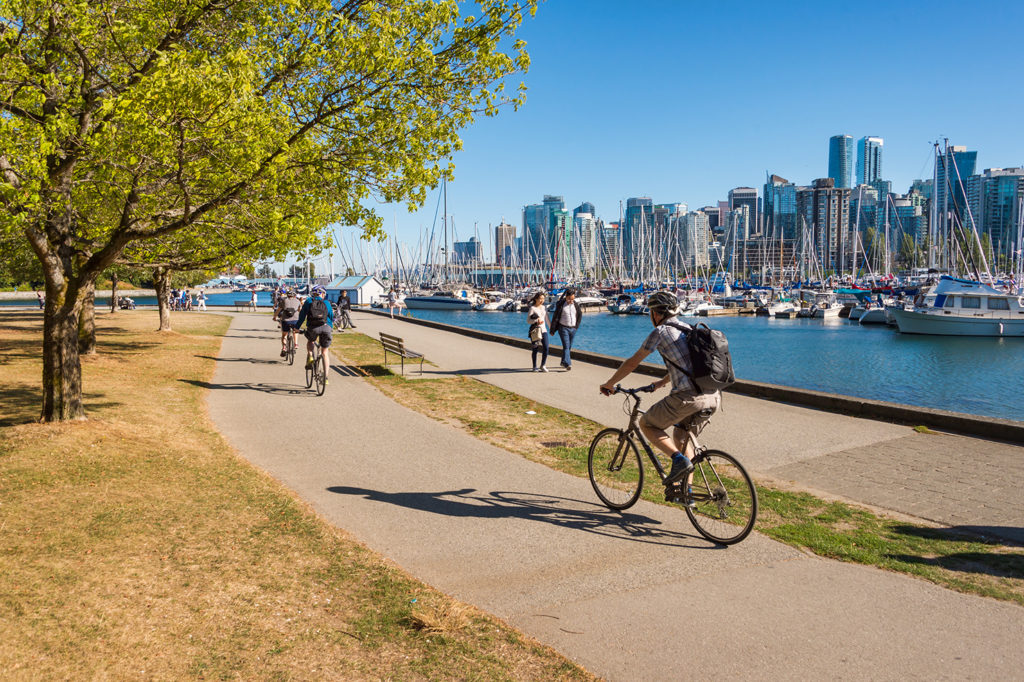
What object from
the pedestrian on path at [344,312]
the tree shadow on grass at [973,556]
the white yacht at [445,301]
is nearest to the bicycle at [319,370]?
the tree shadow on grass at [973,556]

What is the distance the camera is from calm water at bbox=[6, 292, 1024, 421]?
23.7 m

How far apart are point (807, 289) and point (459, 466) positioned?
98.7m

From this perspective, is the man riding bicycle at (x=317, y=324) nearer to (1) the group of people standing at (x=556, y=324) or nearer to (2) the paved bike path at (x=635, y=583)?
(1) the group of people standing at (x=556, y=324)

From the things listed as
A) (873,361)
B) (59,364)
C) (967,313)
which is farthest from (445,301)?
(59,364)

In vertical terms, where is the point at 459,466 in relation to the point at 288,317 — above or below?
below

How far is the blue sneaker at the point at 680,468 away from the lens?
557 cm

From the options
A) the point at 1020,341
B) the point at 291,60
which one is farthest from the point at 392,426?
the point at 1020,341

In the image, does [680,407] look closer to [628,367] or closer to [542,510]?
[628,367]

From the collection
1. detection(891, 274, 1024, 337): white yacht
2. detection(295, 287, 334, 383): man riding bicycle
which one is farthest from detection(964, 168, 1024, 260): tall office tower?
detection(295, 287, 334, 383): man riding bicycle

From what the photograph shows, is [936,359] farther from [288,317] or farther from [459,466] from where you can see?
[459,466]

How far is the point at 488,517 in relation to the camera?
6066 mm

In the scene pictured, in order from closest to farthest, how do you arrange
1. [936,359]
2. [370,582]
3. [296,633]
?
[296,633], [370,582], [936,359]

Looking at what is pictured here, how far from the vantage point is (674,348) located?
212 inches

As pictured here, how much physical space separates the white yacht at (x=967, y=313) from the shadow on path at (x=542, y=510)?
5298 centimetres
